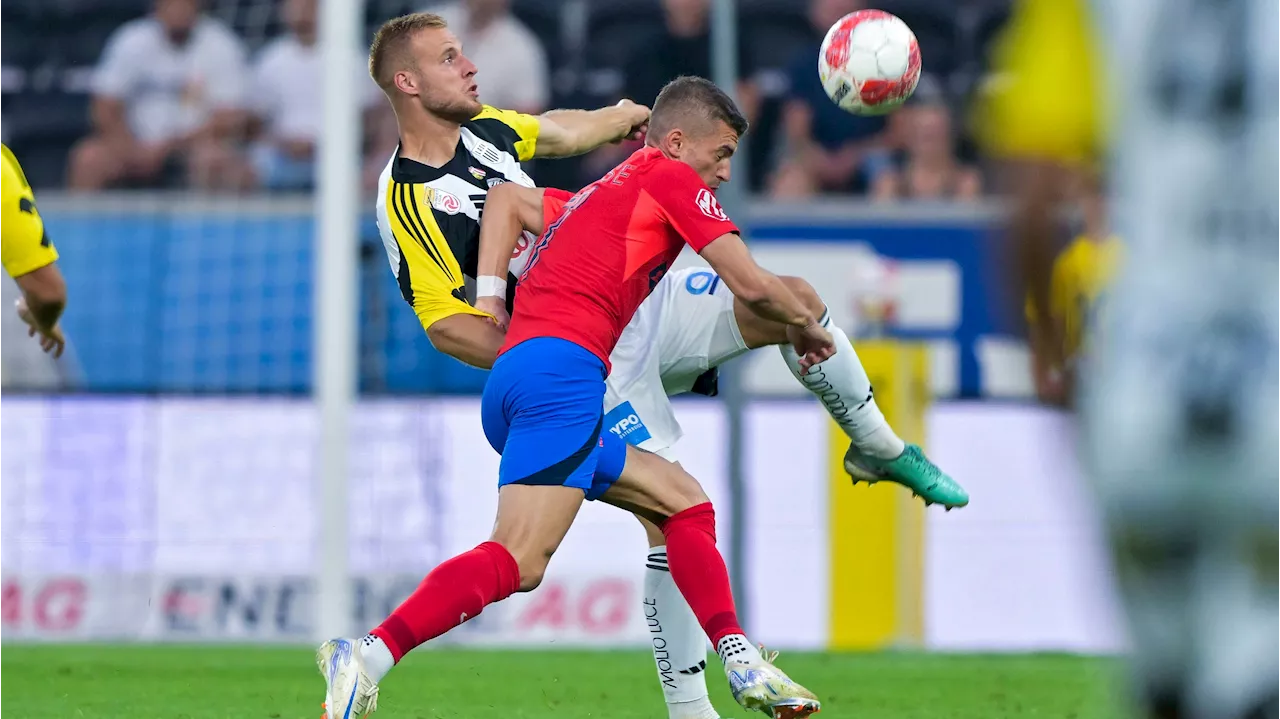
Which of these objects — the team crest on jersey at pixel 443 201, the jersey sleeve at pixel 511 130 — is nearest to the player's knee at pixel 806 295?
the team crest on jersey at pixel 443 201

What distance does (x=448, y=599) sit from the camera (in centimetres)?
473

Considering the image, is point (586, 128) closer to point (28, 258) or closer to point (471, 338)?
point (471, 338)

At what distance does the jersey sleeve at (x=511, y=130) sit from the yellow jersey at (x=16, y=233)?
1.95 meters

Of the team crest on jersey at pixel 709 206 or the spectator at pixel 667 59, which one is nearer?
the team crest on jersey at pixel 709 206

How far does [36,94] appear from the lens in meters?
12.7

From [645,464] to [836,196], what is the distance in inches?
276

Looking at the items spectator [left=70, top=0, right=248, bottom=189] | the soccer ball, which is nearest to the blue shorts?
the soccer ball

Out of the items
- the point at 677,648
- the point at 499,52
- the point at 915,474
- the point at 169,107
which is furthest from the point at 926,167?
the point at 677,648

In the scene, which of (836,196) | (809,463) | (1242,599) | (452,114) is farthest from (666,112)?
(836,196)

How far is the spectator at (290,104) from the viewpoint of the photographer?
11625 millimetres

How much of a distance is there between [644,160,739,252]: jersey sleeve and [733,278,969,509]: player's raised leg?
0.62 metres

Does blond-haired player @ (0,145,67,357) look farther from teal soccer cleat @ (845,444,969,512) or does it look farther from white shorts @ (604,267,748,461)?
teal soccer cleat @ (845,444,969,512)

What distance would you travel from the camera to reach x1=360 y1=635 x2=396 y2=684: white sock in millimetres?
4641

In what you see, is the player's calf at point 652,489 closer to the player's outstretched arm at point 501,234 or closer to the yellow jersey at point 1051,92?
the player's outstretched arm at point 501,234
